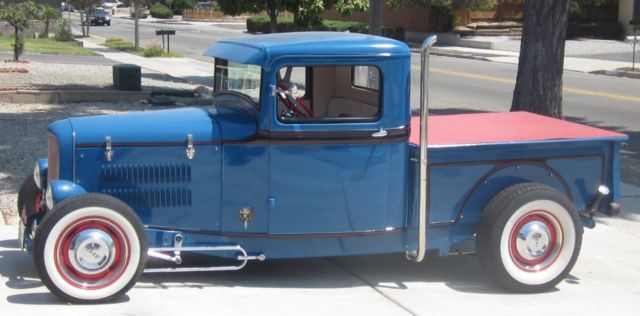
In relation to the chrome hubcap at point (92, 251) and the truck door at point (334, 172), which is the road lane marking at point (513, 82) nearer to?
the truck door at point (334, 172)

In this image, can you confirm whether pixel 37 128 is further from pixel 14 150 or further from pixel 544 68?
pixel 544 68

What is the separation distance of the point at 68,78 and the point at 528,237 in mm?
17222

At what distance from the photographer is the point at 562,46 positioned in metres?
11.6

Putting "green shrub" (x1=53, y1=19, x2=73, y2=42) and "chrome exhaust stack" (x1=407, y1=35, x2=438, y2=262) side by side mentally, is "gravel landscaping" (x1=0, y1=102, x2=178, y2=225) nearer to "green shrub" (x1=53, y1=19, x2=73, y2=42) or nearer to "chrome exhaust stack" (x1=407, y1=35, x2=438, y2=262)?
"chrome exhaust stack" (x1=407, y1=35, x2=438, y2=262)

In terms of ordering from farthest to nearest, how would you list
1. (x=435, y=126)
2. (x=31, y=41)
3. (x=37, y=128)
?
(x=31, y=41), (x=37, y=128), (x=435, y=126)

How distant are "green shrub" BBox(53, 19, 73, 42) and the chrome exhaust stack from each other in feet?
120

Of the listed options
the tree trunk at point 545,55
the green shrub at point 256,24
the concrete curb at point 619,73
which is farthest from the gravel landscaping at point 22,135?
the green shrub at point 256,24

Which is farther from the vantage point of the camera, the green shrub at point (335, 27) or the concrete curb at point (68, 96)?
the green shrub at point (335, 27)

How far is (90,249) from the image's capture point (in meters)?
5.81

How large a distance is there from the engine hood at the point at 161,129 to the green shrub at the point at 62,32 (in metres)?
36.1

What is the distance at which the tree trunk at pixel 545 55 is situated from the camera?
1155cm

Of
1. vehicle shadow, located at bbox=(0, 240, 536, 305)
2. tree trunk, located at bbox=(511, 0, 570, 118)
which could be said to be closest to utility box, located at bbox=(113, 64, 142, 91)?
tree trunk, located at bbox=(511, 0, 570, 118)

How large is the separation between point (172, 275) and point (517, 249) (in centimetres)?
235

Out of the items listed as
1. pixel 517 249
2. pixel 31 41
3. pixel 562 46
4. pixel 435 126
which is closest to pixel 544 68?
pixel 562 46
